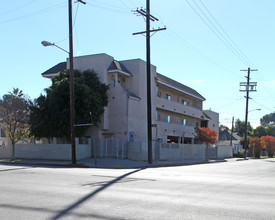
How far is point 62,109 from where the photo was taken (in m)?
29.4

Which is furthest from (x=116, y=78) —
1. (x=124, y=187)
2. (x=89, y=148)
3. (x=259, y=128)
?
(x=259, y=128)

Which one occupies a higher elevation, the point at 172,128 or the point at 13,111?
the point at 13,111

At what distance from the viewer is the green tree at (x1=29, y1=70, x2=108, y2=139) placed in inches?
1136

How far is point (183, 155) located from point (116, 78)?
11.2 m

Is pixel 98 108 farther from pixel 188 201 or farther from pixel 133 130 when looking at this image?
pixel 188 201

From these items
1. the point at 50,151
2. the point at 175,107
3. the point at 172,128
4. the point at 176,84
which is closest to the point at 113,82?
the point at 50,151

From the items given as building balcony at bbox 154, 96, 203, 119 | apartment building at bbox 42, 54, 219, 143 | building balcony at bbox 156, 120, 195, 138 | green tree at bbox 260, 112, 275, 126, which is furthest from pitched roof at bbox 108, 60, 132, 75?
green tree at bbox 260, 112, 275, 126

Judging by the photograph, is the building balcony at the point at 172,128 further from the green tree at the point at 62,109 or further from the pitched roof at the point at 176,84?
the green tree at the point at 62,109

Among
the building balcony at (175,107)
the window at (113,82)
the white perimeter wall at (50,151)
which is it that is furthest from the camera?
the building balcony at (175,107)

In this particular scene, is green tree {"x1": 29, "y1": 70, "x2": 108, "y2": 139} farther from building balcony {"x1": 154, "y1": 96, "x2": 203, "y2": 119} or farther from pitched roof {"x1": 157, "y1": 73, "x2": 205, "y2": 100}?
pitched roof {"x1": 157, "y1": 73, "x2": 205, "y2": 100}

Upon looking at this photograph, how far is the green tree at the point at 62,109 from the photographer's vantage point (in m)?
28.8

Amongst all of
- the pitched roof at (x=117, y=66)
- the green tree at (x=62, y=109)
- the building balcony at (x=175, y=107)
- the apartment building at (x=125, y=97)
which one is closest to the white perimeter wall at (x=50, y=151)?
the green tree at (x=62, y=109)

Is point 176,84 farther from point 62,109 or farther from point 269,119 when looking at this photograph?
point 269,119

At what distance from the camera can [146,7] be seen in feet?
89.9
